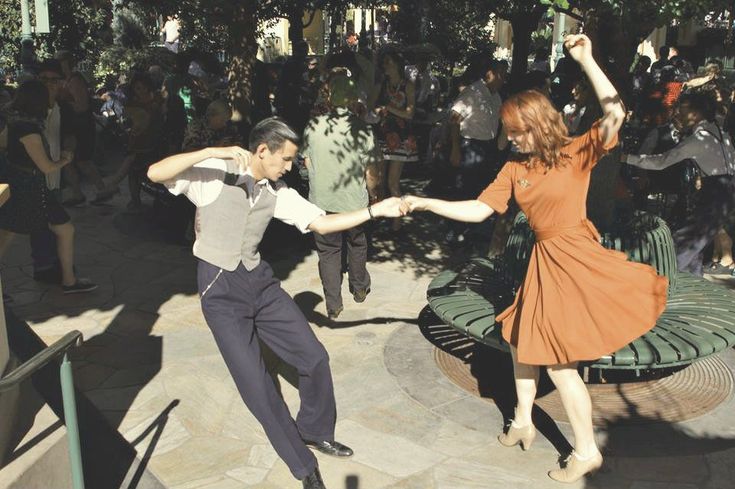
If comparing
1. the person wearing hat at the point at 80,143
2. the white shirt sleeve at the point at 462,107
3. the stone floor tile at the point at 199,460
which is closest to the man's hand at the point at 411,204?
the stone floor tile at the point at 199,460

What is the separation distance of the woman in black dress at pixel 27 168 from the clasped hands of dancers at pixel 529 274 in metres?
2.97

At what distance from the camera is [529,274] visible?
4.14 m

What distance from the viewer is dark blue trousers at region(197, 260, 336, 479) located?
3.92 metres

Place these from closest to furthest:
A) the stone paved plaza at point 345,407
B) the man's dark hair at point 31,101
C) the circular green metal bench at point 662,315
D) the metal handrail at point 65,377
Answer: the metal handrail at point 65,377 → the stone paved plaza at point 345,407 → the circular green metal bench at point 662,315 → the man's dark hair at point 31,101

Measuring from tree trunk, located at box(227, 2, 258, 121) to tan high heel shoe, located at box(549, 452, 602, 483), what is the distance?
5.80m

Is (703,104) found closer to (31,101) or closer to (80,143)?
(31,101)

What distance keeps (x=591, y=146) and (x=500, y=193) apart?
55 cm

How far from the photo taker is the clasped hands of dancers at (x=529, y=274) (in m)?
3.92

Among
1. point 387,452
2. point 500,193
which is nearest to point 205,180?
point 500,193

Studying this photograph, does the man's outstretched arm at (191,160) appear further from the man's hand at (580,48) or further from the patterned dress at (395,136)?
the patterned dress at (395,136)

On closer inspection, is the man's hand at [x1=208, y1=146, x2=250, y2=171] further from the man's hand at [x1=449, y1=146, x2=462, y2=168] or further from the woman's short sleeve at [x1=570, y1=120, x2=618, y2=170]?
the man's hand at [x1=449, y1=146, x2=462, y2=168]

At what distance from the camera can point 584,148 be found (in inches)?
153

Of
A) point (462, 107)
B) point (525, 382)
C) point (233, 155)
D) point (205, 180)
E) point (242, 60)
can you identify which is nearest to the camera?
point (233, 155)

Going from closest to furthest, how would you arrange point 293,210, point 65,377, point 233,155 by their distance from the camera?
point 65,377, point 233,155, point 293,210
